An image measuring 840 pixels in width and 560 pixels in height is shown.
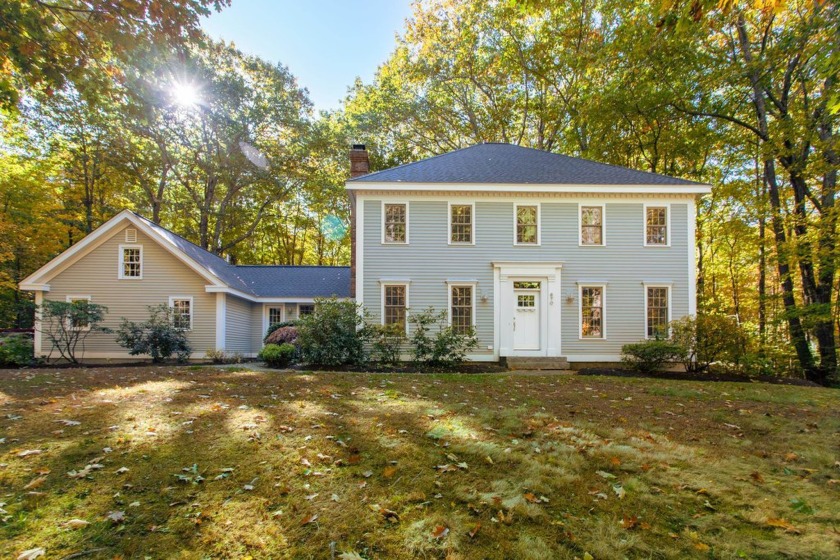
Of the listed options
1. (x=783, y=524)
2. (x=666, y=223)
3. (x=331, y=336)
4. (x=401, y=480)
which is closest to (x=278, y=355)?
(x=331, y=336)

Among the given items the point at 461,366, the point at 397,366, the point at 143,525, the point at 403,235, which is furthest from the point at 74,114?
the point at 143,525

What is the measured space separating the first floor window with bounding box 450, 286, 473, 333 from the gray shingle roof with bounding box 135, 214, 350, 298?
5.88 metres

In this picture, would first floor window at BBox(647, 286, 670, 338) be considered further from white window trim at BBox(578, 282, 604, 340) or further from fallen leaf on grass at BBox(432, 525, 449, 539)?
fallen leaf on grass at BBox(432, 525, 449, 539)

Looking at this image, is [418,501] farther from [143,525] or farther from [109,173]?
[109,173]

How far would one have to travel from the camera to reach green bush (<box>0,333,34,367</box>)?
1220cm

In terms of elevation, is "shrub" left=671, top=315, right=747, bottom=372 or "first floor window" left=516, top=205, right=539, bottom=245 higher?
"first floor window" left=516, top=205, right=539, bottom=245

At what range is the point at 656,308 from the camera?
1411 cm

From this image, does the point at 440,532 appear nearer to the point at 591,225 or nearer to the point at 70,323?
Answer: the point at 591,225

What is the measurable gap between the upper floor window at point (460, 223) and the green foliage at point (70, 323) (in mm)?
11814

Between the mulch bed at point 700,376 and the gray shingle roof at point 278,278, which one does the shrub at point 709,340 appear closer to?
the mulch bed at point 700,376

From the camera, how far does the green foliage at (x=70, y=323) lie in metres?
13.2

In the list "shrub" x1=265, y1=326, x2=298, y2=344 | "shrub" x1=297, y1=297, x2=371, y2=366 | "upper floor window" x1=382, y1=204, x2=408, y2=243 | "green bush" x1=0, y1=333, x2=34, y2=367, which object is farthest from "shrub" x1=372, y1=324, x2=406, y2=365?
"green bush" x1=0, y1=333, x2=34, y2=367

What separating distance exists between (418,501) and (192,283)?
14991mm

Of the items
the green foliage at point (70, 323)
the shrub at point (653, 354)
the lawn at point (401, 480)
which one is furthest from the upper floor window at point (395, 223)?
the green foliage at point (70, 323)
